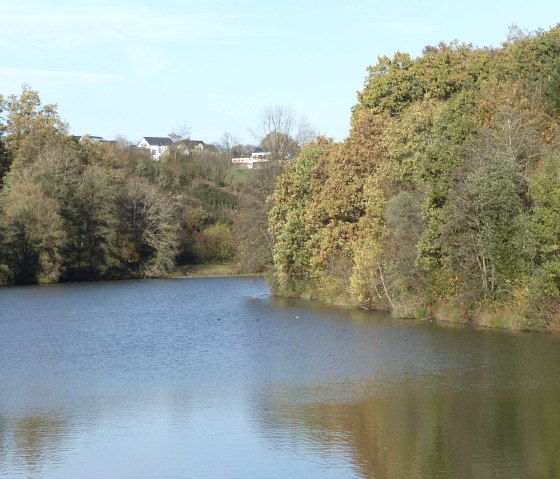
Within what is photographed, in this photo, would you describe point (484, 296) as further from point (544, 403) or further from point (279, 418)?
point (279, 418)

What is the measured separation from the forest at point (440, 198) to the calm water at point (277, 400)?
218 cm

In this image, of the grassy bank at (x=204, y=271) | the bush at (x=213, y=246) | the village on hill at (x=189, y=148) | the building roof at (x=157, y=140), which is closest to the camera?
the grassy bank at (x=204, y=271)

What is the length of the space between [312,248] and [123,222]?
34.3 m

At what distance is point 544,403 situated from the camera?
2370cm

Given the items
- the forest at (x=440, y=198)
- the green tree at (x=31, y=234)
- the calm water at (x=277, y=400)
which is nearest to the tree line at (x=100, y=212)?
the green tree at (x=31, y=234)

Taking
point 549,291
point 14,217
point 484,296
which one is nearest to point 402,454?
point 549,291

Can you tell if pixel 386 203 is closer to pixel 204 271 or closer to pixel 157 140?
pixel 204 271

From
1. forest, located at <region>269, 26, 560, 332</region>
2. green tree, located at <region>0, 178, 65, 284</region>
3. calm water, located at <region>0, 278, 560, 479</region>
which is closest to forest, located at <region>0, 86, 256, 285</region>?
green tree, located at <region>0, 178, 65, 284</region>

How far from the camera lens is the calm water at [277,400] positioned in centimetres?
1859

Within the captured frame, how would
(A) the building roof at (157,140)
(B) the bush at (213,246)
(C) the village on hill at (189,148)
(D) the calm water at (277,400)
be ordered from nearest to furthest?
(D) the calm water at (277,400)
(B) the bush at (213,246)
(C) the village on hill at (189,148)
(A) the building roof at (157,140)

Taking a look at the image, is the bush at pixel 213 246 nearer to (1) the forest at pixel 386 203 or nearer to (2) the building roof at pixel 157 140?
(1) the forest at pixel 386 203

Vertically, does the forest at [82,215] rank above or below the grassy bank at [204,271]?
above

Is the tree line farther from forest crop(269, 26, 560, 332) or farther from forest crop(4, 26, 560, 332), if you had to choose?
forest crop(269, 26, 560, 332)

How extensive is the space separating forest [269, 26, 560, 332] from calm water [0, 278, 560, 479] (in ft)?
7.15
